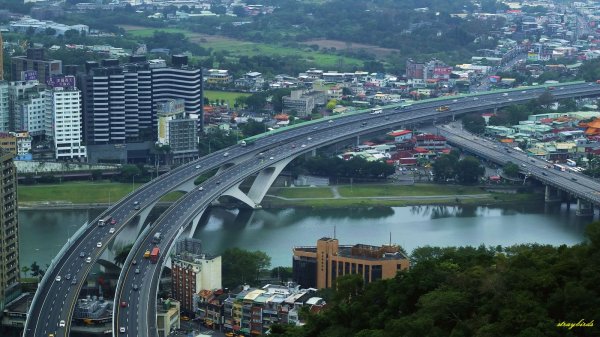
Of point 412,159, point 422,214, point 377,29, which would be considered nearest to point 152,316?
point 422,214

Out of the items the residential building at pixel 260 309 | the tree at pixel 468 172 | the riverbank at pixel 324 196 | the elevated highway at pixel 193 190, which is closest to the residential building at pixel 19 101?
the riverbank at pixel 324 196

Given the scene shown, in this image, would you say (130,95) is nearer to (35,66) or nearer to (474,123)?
(35,66)

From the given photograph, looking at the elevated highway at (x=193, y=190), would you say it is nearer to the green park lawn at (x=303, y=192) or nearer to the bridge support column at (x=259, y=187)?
the bridge support column at (x=259, y=187)

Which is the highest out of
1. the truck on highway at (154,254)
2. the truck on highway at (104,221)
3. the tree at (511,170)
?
the tree at (511,170)

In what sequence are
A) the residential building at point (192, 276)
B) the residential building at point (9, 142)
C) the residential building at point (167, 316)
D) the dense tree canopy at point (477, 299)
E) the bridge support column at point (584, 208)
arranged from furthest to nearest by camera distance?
the residential building at point (9, 142)
the bridge support column at point (584, 208)
the residential building at point (192, 276)
the residential building at point (167, 316)
the dense tree canopy at point (477, 299)

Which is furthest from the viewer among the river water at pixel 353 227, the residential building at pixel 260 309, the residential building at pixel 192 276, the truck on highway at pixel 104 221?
the river water at pixel 353 227

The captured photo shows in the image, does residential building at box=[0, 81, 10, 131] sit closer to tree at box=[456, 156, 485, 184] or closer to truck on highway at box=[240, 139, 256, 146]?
truck on highway at box=[240, 139, 256, 146]

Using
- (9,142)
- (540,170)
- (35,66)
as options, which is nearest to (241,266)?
(9,142)
